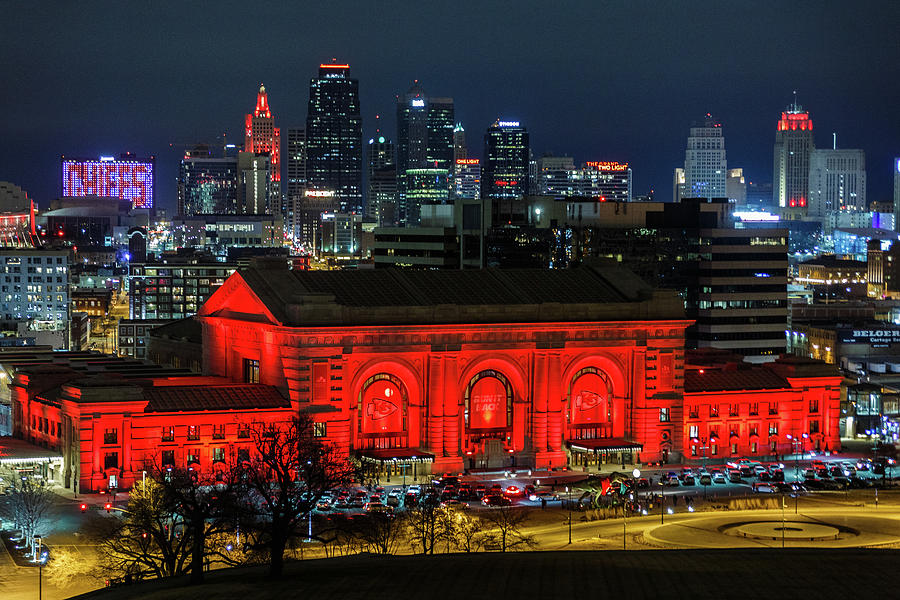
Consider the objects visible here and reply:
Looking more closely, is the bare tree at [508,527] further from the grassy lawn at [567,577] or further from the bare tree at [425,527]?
the grassy lawn at [567,577]

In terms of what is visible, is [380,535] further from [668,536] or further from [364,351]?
[364,351]

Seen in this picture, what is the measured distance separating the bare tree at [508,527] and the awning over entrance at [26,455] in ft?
128

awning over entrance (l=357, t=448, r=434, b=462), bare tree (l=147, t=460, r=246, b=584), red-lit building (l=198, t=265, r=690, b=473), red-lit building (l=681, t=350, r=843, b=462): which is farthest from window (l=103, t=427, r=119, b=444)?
red-lit building (l=681, t=350, r=843, b=462)

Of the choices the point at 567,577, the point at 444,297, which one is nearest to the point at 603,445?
the point at 444,297

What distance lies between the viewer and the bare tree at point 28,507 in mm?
115000

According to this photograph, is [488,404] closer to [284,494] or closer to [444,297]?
[444,297]

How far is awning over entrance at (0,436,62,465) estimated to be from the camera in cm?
14062

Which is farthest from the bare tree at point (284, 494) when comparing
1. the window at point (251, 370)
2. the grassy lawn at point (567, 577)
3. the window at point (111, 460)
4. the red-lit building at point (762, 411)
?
the red-lit building at point (762, 411)

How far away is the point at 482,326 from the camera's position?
153 m

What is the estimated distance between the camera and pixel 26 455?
142 metres

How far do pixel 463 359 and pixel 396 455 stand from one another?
442 inches

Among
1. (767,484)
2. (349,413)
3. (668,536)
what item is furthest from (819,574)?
(349,413)

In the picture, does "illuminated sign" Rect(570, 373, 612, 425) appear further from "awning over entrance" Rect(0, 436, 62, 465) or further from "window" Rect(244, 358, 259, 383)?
"awning over entrance" Rect(0, 436, 62, 465)

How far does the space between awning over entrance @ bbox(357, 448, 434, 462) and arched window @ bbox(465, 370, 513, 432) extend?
653cm
